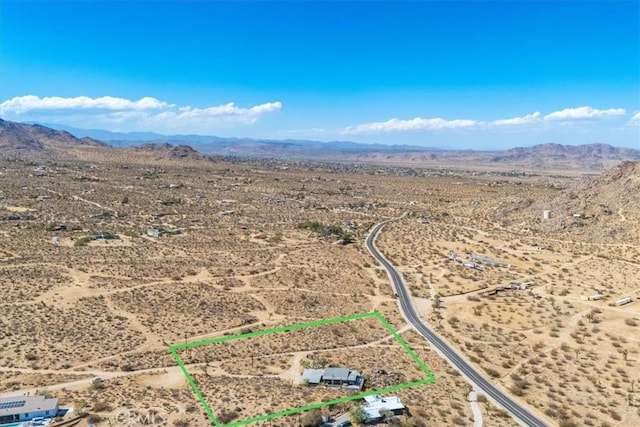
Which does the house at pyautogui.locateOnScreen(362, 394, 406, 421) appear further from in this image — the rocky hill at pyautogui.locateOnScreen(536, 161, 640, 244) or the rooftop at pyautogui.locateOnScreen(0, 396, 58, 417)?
the rocky hill at pyautogui.locateOnScreen(536, 161, 640, 244)

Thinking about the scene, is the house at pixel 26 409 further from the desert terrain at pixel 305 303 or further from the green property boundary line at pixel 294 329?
the green property boundary line at pixel 294 329

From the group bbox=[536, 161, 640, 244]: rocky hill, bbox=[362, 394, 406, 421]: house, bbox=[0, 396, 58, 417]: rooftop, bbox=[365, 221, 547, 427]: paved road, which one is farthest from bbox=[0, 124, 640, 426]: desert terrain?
bbox=[0, 396, 58, 417]: rooftop

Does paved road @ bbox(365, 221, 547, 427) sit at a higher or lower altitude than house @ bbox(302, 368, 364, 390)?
lower

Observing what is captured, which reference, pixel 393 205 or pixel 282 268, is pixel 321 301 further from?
pixel 393 205

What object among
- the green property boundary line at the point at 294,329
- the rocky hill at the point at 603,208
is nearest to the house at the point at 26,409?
the green property boundary line at the point at 294,329

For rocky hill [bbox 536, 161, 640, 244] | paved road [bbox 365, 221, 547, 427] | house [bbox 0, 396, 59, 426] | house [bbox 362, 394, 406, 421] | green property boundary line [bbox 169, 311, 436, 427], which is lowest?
paved road [bbox 365, 221, 547, 427]

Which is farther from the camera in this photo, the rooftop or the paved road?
the paved road
